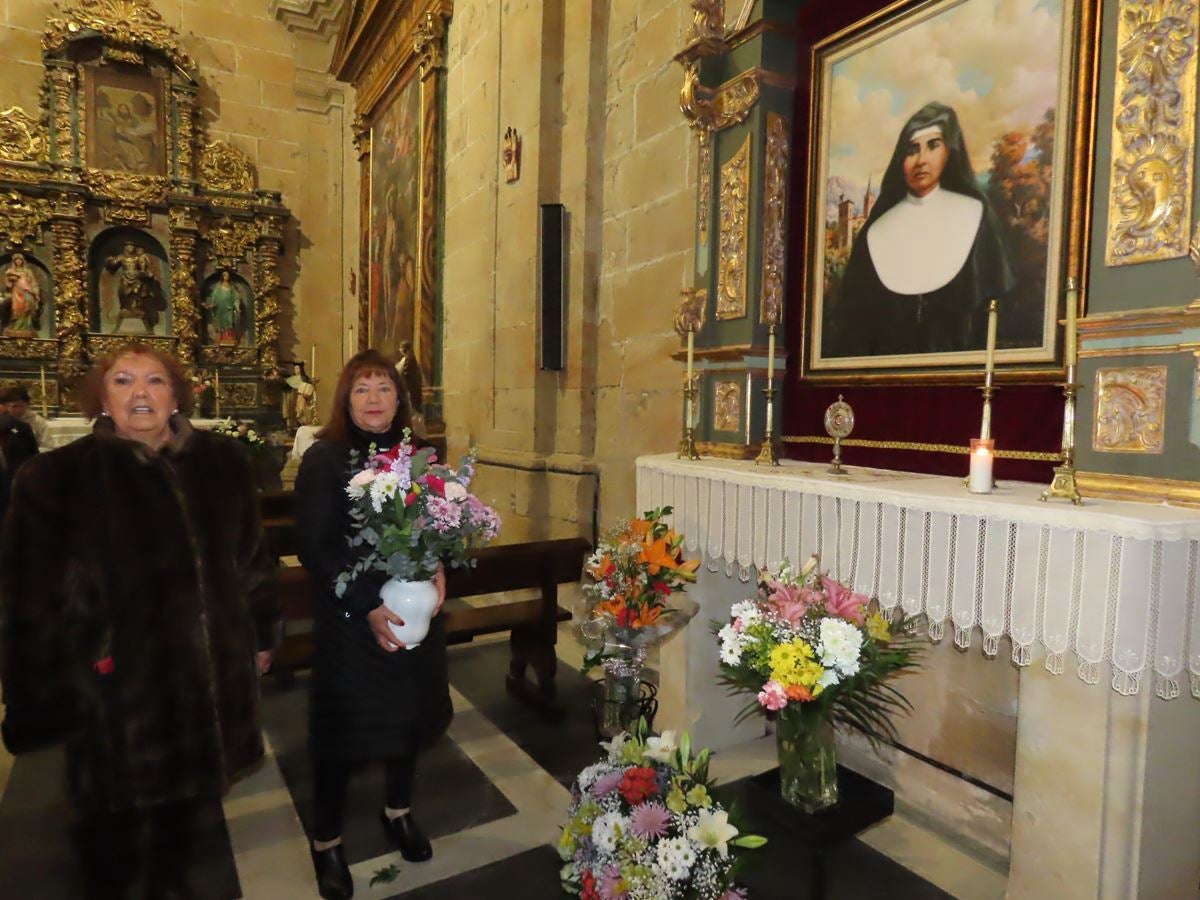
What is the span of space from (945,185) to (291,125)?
438 inches

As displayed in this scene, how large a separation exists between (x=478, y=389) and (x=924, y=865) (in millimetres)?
4878

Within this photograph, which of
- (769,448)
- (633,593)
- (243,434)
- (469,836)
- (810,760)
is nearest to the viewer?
(810,760)

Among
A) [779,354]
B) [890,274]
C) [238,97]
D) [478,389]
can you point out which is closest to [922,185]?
[890,274]

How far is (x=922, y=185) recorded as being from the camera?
304cm

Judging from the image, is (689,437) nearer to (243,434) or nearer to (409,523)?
(409,523)

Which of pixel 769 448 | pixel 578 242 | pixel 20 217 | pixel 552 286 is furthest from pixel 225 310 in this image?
pixel 769 448

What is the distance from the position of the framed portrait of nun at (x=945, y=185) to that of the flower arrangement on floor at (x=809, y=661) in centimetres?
120

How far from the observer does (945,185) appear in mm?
2947

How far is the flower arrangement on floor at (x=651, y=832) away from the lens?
73.9 inches

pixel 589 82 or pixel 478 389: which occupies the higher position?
pixel 589 82

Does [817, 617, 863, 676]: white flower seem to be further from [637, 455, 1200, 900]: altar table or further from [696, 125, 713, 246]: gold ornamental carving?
[696, 125, 713, 246]: gold ornamental carving

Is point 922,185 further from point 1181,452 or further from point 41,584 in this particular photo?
point 41,584

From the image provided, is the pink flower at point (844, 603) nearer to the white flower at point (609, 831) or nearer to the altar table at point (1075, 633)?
the altar table at point (1075, 633)

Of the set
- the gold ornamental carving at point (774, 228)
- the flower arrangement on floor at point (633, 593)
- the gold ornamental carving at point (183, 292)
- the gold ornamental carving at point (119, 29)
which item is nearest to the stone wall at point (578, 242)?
the gold ornamental carving at point (774, 228)
